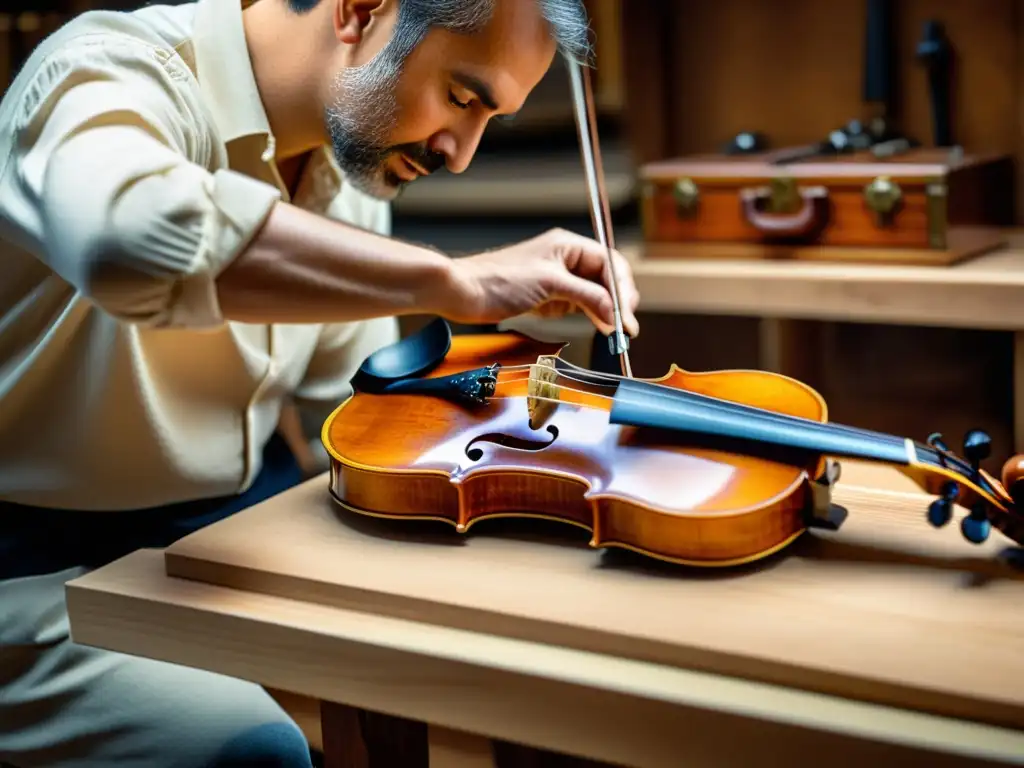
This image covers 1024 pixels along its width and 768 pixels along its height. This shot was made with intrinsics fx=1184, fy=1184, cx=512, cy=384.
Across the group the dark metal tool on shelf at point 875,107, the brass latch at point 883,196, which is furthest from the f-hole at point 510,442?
the dark metal tool on shelf at point 875,107

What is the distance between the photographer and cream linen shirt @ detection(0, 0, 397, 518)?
0.83 m

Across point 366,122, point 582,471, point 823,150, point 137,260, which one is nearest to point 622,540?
point 582,471

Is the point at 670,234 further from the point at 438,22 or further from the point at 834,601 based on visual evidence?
the point at 834,601

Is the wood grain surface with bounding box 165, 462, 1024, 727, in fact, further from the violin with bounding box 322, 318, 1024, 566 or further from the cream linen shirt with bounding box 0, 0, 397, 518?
the cream linen shirt with bounding box 0, 0, 397, 518

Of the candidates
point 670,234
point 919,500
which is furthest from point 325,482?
point 670,234

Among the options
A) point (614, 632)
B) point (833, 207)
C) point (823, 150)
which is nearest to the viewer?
point (614, 632)

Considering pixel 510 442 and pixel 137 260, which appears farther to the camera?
pixel 510 442

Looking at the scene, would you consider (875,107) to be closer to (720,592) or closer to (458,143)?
(458,143)

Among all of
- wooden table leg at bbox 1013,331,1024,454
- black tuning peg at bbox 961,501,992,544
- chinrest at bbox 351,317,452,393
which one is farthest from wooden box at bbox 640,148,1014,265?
black tuning peg at bbox 961,501,992,544

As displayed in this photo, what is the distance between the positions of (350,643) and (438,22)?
557mm

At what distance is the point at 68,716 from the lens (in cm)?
114

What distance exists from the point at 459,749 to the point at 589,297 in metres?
0.65

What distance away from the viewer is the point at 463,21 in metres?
1.05

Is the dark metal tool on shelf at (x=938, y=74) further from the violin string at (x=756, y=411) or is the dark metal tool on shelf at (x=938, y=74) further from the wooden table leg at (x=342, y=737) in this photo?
the wooden table leg at (x=342, y=737)
